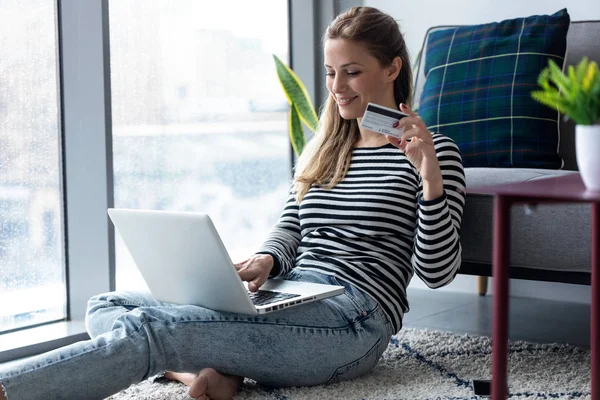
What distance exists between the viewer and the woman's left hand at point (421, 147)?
1604 millimetres

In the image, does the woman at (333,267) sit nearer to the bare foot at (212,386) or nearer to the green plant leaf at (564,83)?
the bare foot at (212,386)

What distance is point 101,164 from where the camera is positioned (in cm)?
237

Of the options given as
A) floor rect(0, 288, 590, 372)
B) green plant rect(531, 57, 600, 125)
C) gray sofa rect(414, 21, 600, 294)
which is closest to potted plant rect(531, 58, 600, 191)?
green plant rect(531, 57, 600, 125)

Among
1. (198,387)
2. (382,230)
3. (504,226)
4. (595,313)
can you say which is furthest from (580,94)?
(198,387)

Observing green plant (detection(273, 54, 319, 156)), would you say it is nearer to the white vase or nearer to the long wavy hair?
the long wavy hair

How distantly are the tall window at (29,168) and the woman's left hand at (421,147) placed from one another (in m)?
1.17

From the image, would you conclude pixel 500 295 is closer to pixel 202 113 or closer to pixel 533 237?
pixel 533 237

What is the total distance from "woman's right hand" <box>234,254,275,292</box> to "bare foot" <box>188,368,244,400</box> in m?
0.19

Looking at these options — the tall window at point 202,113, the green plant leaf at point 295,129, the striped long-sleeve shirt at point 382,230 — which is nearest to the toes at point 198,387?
the striped long-sleeve shirt at point 382,230

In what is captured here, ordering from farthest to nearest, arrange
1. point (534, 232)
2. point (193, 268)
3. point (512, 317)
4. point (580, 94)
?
point (512, 317)
point (534, 232)
point (193, 268)
point (580, 94)

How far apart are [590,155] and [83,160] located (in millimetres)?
1616

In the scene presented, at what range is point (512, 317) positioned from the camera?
258 cm

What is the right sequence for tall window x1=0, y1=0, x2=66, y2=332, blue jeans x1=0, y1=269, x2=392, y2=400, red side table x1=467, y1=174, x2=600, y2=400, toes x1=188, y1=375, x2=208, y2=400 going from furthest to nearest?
tall window x1=0, y1=0, x2=66, y2=332
toes x1=188, y1=375, x2=208, y2=400
blue jeans x1=0, y1=269, x2=392, y2=400
red side table x1=467, y1=174, x2=600, y2=400

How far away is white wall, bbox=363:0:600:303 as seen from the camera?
2762 millimetres
